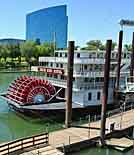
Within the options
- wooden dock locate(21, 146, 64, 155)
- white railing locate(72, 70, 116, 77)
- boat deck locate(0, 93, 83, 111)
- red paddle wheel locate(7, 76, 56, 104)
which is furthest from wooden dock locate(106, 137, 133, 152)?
red paddle wheel locate(7, 76, 56, 104)

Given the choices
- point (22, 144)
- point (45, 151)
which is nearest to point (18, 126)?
point (22, 144)

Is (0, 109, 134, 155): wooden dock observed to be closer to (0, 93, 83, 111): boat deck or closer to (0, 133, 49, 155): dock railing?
(0, 133, 49, 155): dock railing

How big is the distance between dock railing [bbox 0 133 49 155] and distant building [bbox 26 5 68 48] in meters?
121

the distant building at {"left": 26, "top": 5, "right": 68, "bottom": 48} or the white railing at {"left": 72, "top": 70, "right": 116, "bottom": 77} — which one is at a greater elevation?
the distant building at {"left": 26, "top": 5, "right": 68, "bottom": 48}

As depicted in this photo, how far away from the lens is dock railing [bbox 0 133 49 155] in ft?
58.6

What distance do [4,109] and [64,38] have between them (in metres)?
110

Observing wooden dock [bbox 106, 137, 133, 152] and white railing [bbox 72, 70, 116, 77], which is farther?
white railing [bbox 72, 70, 116, 77]

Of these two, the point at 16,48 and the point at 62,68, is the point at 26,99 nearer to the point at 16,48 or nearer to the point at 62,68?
the point at 62,68

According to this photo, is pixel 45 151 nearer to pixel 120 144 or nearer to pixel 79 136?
pixel 79 136

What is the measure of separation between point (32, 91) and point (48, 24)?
12845 cm

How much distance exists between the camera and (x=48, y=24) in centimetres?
15700

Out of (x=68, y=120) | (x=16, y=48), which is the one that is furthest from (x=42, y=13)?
(x=68, y=120)

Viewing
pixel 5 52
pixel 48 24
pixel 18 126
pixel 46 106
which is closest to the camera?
pixel 18 126

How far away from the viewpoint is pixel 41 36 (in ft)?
518
